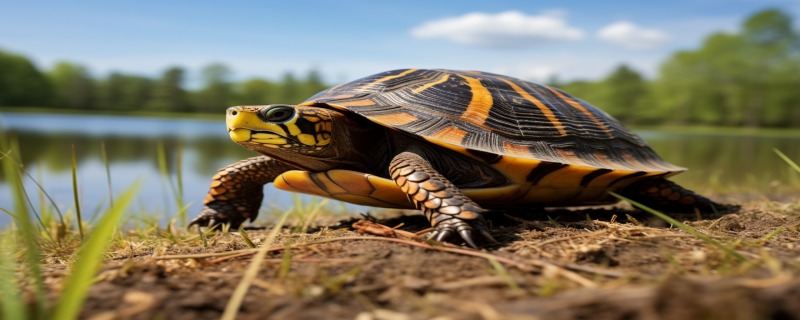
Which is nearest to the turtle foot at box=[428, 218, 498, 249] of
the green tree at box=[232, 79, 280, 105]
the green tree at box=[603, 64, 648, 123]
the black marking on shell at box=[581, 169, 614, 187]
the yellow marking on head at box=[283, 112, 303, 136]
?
the yellow marking on head at box=[283, 112, 303, 136]

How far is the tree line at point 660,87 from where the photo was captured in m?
39.5

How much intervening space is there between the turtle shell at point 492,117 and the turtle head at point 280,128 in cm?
23

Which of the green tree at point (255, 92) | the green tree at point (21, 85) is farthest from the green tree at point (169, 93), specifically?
the green tree at point (21, 85)

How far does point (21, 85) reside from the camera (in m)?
61.6

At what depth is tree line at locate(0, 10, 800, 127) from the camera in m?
39.5

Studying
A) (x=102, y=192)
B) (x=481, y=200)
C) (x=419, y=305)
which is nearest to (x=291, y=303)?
(x=419, y=305)

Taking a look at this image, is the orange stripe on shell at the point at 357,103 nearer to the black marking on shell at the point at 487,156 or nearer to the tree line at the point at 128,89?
the black marking on shell at the point at 487,156

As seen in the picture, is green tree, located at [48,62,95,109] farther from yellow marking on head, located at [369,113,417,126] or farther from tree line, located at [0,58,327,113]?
yellow marking on head, located at [369,113,417,126]

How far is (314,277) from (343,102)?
5.10 ft

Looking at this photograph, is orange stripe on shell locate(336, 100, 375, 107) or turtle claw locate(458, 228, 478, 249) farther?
orange stripe on shell locate(336, 100, 375, 107)

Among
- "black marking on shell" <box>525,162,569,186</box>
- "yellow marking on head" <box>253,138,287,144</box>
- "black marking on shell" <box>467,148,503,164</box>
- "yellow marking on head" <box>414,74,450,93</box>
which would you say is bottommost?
"black marking on shell" <box>525,162,569,186</box>

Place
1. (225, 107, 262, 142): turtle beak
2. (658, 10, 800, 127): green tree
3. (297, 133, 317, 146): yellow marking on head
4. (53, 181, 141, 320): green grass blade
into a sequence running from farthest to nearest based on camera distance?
(658, 10, 800, 127): green tree < (297, 133, 317, 146): yellow marking on head < (225, 107, 262, 142): turtle beak < (53, 181, 141, 320): green grass blade

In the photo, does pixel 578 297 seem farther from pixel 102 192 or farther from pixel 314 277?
pixel 102 192

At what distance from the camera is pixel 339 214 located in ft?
13.5
